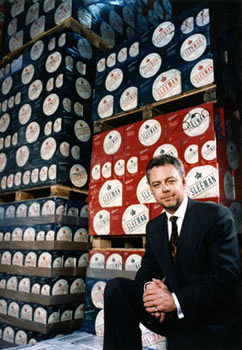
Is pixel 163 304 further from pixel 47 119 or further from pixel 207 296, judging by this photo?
pixel 47 119

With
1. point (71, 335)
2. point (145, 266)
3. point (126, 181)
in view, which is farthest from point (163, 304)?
point (71, 335)

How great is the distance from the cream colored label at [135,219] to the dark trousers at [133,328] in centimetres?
115

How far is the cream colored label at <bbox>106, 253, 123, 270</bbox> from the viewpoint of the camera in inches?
132

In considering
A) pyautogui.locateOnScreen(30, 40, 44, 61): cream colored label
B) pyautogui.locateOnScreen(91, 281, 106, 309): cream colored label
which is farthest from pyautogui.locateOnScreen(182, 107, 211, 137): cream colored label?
pyautogui.locateOnScreen(30, 40, 44, 61): cream colored label

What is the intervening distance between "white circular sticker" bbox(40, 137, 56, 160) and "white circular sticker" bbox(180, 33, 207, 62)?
1.83 m

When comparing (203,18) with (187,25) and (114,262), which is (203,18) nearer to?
(187,25)

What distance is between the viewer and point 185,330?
6.37ft

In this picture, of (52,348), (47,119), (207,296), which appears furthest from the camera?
(47,119)

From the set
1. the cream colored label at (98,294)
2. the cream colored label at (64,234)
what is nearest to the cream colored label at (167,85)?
the cream colored label at (64,234)

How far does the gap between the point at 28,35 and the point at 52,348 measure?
4.20 meters

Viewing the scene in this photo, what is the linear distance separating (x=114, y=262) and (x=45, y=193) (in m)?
1.74

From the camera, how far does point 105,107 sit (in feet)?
12.6

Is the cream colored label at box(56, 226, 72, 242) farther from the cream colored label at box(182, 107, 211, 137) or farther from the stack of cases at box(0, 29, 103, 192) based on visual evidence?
the cream colored label at box(182, 107, 211, 137)

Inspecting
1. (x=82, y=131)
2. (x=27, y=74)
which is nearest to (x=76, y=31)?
(x=27, y=74)
